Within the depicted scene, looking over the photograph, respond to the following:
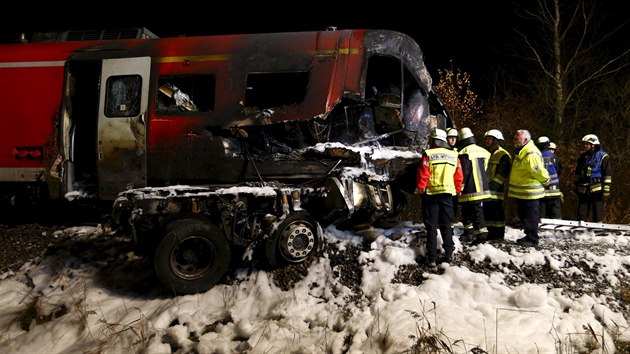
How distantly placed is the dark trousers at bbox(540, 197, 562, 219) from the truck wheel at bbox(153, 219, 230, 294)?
4988 millimetres

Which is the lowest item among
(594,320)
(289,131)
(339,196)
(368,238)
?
(594,320)

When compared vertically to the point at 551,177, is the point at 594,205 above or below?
below

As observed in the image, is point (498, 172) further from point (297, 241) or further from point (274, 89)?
point (274, 89)

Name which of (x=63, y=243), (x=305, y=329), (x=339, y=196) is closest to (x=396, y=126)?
(x=339, y=196)

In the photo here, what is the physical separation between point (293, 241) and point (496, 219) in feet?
9.32

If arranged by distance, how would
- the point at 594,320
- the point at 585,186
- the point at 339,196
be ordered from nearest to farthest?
the point at 594,320, the point at 339,196, the point at 585,186

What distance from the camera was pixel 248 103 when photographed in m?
5.16

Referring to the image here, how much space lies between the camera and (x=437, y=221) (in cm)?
472

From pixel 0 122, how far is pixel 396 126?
5357 mm

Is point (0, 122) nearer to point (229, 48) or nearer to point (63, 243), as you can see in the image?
point (63, 243)

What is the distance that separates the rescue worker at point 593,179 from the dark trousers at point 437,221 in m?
3.33

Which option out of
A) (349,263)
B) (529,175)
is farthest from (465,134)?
(349,263)

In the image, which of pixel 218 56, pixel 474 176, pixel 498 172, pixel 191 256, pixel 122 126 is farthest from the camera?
pixel 498 172

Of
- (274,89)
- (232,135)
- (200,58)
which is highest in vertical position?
(200,58)
